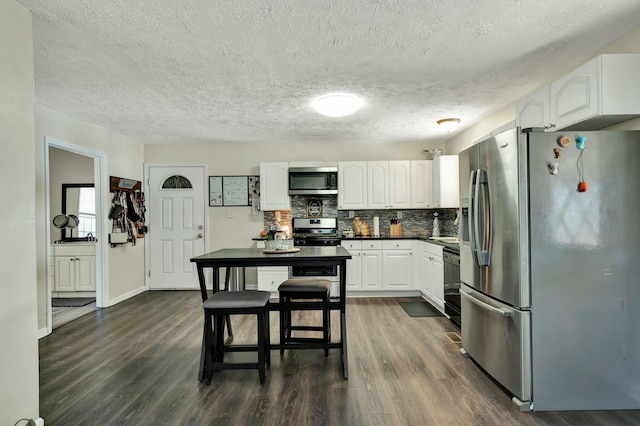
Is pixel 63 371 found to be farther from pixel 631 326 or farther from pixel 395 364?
pixel 631 326

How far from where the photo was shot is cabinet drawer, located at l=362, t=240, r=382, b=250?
488 centimetres

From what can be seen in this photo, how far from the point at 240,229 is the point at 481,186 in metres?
3.91

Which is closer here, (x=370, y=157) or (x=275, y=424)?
(x=275, y=424)

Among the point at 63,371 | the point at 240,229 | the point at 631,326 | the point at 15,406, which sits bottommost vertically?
the point at 63,371

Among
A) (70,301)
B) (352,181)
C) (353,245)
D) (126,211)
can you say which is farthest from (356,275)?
(70,301)

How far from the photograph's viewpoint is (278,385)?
239 cm

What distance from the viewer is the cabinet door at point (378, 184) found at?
509 cm

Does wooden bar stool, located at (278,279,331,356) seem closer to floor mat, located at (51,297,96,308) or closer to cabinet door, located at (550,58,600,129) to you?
cabinet door, located at (550,58,600,129)

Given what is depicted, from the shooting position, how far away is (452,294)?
365cm

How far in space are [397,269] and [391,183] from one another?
127cm

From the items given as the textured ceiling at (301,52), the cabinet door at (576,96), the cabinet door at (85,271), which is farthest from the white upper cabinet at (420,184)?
the cabinet door at (85,271)

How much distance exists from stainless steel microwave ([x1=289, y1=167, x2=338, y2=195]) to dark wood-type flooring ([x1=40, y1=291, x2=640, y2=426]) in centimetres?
212

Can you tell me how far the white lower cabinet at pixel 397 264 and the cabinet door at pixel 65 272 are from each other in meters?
4.45

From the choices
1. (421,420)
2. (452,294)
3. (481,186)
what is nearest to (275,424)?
(421,420)
